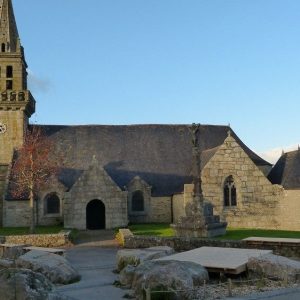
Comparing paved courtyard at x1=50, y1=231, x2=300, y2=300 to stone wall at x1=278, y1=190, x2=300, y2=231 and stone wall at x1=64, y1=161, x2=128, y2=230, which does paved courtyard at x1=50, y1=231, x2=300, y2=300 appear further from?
stone wall at x1=278, y1=190, x2=300, y2=231

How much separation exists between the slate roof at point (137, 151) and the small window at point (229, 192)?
8.07ft

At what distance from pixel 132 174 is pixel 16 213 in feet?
26.5

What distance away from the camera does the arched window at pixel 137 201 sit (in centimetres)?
3088

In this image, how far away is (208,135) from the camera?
35.1 m

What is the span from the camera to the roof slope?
103 ft

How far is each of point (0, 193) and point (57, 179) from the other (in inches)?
167

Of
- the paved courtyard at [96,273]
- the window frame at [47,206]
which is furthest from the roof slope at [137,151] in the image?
the paved courtyard at [96,273]

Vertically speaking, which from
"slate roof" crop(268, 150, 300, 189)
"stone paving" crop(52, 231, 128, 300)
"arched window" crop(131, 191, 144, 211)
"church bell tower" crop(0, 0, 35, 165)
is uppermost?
"church bell tower" crop(0, 0, 35, 165)

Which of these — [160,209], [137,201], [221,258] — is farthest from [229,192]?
[221,258]

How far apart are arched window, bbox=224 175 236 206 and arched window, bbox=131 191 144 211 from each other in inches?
238

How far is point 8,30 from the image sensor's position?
33594 millimetres

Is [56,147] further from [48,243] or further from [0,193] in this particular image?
[48,243]

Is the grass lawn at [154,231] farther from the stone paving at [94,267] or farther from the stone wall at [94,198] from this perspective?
the stone wall at [94,198]

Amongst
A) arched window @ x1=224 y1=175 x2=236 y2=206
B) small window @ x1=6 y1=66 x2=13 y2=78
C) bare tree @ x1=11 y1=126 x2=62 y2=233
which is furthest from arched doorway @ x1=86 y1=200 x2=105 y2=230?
small window @ x1=6 y1=66 x2=13 y2=78
